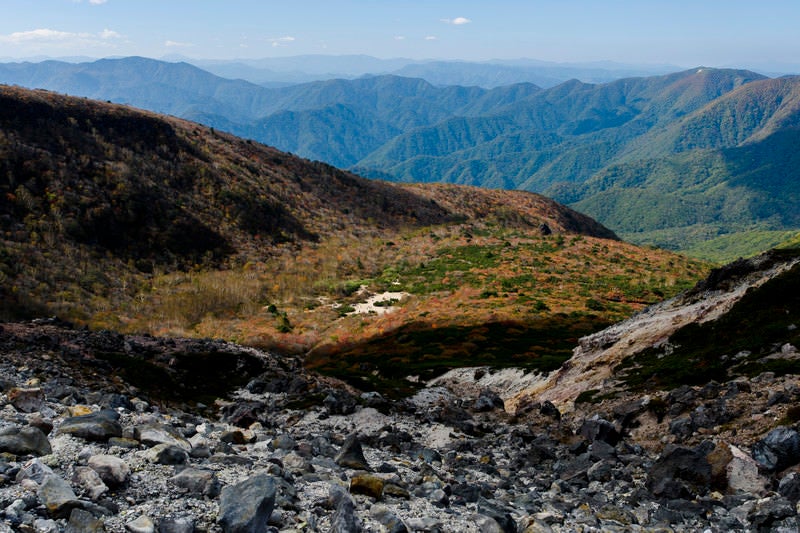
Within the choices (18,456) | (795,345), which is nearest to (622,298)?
(795,345)

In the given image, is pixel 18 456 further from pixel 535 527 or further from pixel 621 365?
pixel 621 365

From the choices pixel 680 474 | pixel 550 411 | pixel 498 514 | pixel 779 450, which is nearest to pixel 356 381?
pixel 550 411

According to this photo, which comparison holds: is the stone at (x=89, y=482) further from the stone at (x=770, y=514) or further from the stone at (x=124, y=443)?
the stone at (x=770, y=514)

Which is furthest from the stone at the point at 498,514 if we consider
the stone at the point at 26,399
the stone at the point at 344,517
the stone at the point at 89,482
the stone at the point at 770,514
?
the stone at the point at 26,399

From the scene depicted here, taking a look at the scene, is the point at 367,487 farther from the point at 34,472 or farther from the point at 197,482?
the point at 34,472

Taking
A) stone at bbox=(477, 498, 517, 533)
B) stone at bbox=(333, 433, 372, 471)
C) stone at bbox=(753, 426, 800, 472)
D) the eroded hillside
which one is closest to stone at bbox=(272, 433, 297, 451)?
stone at bbox=(333, 433, 372, 471)

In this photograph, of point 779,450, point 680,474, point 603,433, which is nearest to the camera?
point 779,450
